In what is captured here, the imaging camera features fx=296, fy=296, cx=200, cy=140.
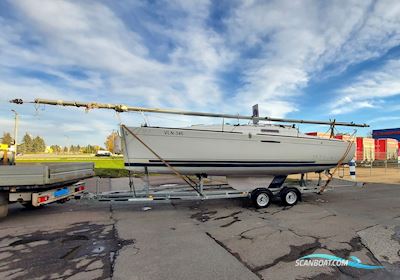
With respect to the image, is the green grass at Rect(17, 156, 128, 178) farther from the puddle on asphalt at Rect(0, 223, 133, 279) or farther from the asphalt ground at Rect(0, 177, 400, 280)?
the puddle on asphalt at Rect(0, 223, 133, 279)

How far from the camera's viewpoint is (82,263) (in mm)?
4441

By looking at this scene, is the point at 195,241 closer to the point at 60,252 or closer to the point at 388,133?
the point at 60,252

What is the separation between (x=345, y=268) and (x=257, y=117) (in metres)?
6.30

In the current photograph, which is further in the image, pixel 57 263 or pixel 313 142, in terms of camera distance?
pixel 313 142

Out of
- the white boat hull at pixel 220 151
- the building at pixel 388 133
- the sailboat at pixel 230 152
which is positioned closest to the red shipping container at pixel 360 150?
the building at pixel 388 133

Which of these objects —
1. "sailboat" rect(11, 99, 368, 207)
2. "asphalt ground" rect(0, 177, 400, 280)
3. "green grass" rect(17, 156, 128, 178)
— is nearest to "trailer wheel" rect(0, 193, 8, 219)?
"asphalt ground" rect(0, 177, 400, 280)

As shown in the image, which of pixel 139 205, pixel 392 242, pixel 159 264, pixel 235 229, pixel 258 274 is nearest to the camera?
pixel 258 274

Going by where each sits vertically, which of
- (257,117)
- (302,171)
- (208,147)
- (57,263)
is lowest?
(57,263)

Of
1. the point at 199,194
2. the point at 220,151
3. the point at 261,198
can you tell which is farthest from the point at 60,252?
the point at 261,198

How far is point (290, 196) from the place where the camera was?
30.0ft

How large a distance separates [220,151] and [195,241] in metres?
3.84

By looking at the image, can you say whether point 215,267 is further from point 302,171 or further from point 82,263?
point 302,171

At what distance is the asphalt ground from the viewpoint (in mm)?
4156

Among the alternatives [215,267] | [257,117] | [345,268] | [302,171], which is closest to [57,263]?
[215,267]
